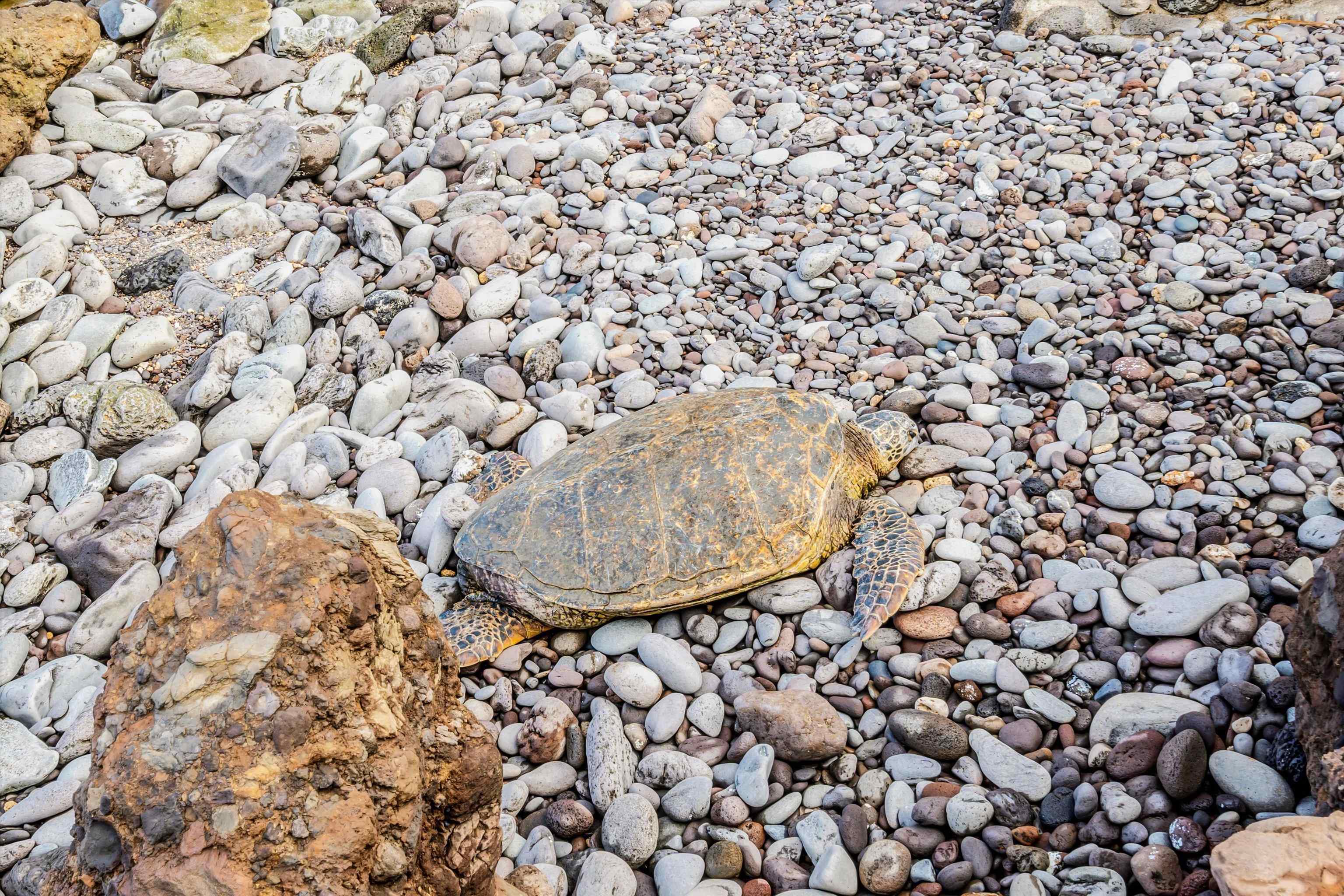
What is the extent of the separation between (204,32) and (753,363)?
22.3 feet

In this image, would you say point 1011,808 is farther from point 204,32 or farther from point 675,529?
A: point 204,32

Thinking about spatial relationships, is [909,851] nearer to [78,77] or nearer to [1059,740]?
[1059,740]

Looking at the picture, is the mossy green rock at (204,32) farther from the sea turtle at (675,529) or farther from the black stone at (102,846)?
the black stone at (102,846)

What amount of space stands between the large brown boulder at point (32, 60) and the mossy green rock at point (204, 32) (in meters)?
1.02

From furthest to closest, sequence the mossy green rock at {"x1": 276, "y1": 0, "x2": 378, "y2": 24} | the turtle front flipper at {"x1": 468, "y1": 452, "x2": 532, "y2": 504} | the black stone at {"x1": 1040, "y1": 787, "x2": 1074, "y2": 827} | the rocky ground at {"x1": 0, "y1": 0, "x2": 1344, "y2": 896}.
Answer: the mossy green rock at {"x1": 276, "y1": 0, "x2": 378, "y2": 24}, the turtle front flipper at {"x1": 468, "y1": 452, "x2": 532, "y2": 504}, the rocky ground at {"x1": 0, "y1": 0, "x2": 1344, "y2": 896}, the black stone at {"x1": 1040, "y1": 787, "x2": 1074, "y2": 827}

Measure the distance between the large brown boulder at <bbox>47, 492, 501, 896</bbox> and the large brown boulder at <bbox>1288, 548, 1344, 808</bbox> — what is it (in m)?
2.51

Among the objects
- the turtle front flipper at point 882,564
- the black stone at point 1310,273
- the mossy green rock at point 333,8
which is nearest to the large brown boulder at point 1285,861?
the turtle front flipper at point 882,564

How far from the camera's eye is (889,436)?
469 centimetres

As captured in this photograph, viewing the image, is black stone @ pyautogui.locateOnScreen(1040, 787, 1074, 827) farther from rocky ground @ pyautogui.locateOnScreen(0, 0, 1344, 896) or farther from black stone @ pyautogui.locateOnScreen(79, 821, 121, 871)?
black stone @ pyautogui.locateOnScreen(79, 821, 121, 871)

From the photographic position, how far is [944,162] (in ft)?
22.3

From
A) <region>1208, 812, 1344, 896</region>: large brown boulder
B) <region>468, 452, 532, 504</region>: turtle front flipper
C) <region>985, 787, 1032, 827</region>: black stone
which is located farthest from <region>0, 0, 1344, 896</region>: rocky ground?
<region>1208, 812, 1344, 896</region>: large brown boulder

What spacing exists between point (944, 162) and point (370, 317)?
4.21 meters

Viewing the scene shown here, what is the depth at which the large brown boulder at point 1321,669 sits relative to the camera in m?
2.71

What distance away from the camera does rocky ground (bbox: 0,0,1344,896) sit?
350cm
